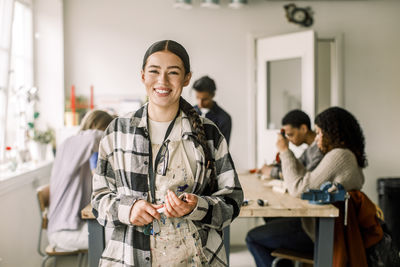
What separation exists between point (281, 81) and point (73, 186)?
2.56m

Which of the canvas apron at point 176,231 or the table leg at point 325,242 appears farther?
the table leg at point 325,242

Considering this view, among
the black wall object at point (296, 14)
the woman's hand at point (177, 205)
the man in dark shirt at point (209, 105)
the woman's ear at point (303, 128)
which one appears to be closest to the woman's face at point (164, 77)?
the woman's hand at point (177, 205)

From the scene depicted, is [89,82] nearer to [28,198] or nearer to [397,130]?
[28,198]

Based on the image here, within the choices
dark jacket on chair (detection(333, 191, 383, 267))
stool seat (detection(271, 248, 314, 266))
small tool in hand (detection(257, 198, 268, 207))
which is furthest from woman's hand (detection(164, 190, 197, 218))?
stool seat (detection(271, 248, 314, 266))

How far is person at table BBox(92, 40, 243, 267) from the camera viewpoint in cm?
121

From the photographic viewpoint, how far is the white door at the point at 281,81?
4074 millimetres

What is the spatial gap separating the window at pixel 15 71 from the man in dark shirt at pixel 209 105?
143cm

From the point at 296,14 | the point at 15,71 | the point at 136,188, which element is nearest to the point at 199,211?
the point at 136,188

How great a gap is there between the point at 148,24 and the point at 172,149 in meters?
3.56

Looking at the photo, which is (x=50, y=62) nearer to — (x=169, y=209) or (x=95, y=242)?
(x=95, y=242)

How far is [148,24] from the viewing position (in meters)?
4.54

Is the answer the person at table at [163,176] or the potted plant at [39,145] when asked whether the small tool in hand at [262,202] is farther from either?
the potted plant at [39,145]

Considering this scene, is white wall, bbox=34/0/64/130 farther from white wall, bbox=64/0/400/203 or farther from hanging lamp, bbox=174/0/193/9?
hanging lamp, bbox=174/0/193/9

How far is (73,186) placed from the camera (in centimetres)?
271
